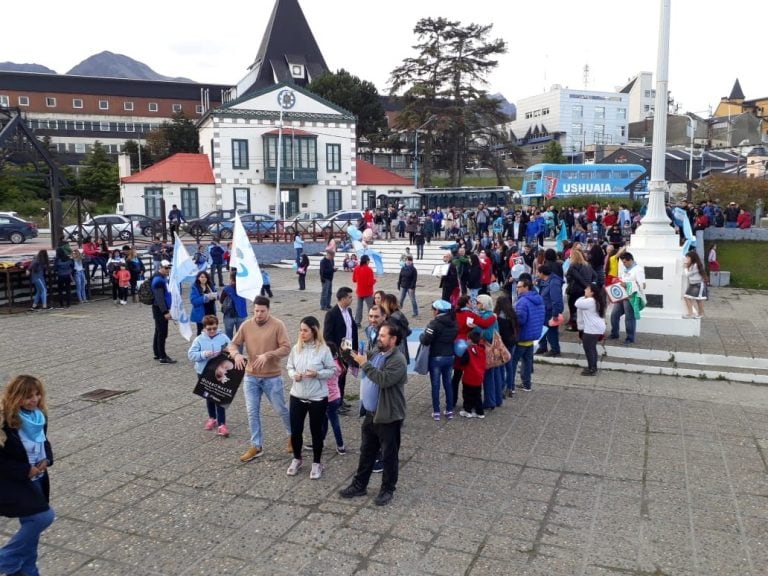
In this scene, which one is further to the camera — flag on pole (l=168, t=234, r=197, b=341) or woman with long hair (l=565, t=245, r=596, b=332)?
woman with long hair (l=565, t=245, r=596, b=332)

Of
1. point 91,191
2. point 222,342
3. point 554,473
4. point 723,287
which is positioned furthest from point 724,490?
point 91,191

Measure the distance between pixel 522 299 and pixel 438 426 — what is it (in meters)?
2.29

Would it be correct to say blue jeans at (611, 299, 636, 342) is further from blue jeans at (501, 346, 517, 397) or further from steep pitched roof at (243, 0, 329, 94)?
steep pitched roof at (243, 0, 329, 94)

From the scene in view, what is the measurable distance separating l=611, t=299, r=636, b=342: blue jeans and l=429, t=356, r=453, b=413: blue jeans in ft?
18.4

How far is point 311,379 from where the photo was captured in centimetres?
593

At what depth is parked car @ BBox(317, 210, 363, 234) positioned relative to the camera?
3241 cm

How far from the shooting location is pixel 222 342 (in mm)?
7387

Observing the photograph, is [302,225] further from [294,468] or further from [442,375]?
[294,468]

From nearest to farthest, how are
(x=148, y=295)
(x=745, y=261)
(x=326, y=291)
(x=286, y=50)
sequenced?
1. (x=148, y=295)
2. (x=326, y=291)
3. (x=745, y=261)
4. (x=286, y=50)

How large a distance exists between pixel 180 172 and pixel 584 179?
1090 inches

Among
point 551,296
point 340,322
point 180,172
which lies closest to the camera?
point 340,322

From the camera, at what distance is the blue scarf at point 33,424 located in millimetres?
4281

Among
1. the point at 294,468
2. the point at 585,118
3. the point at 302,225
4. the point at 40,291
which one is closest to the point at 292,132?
the point at 302,225

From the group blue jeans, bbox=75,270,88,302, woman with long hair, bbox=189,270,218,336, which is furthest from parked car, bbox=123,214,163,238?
woman with long hair, bbox=189,270,218,336
